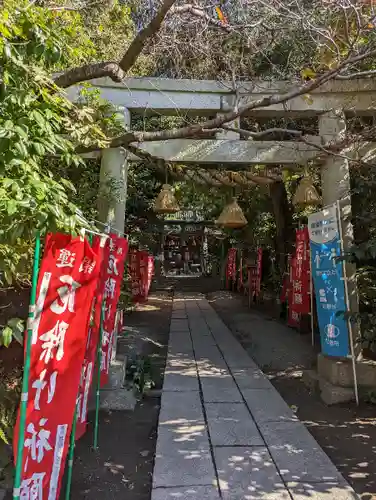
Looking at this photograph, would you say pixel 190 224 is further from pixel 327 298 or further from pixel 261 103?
pixel 261 103

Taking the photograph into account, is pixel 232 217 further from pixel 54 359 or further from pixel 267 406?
pixel 54 359

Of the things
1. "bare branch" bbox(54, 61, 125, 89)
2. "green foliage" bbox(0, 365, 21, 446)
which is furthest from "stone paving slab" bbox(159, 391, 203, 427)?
"bare branch" bbox(54, 61, 125, 89)

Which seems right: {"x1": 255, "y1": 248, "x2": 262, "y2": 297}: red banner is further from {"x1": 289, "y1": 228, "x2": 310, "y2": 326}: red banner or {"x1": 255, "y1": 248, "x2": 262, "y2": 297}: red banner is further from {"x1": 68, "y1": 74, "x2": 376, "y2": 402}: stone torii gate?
{"x1": 68, "y1": 74, "x2": 376, "y2": 402}: stone torii gate

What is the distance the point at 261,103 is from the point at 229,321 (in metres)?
8.77

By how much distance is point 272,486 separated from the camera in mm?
3326

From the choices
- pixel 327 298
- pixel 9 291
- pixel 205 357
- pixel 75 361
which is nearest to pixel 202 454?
pixel 75 361

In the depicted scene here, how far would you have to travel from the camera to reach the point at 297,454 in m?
3.86

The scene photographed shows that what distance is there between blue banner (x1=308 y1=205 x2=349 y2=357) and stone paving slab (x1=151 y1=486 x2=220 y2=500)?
291cm

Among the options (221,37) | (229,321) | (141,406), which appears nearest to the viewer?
(141,406)

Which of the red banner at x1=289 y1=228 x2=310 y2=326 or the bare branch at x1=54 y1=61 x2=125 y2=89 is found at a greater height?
the bare branch at x1=54 y1=61 x2=125 y2=89

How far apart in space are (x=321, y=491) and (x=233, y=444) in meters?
1.03

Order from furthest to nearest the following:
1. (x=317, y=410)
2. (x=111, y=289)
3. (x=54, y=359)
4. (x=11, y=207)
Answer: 1. (x=317, y=410)
2. (x=111, y=289)
3. (x=54, y=359)
4. (x=11, y=207)

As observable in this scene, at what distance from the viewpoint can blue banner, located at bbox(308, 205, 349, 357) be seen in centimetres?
555

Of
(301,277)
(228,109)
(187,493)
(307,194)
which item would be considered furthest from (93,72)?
(301,277)
